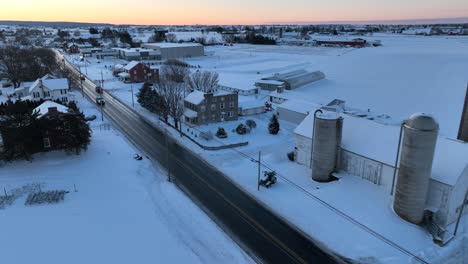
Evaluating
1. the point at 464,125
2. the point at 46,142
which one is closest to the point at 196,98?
the point at 46,142

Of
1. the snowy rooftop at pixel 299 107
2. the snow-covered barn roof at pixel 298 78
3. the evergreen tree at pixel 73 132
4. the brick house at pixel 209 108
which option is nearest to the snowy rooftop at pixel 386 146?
the snowy rooftop at pixel 299 107

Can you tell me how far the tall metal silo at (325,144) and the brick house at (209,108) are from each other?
781 inches

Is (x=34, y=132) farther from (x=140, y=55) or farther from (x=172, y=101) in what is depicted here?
(x=140, y=55)

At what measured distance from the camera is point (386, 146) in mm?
28172

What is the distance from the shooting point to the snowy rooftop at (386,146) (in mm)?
23719

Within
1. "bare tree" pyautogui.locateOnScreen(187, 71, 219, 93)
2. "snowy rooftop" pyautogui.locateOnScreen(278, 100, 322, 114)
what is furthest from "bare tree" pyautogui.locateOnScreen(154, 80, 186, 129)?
"snowy rooftop" pyautogui.locateOnScreen(278, 100, 322, 114)

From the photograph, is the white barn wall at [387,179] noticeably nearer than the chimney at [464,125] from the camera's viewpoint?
Yes

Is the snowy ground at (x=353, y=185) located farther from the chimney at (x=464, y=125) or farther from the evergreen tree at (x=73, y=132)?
the evergreen tree at (x=73, y=132)

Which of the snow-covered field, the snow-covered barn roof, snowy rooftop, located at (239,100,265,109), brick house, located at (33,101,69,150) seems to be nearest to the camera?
brick house, located at (33,101,69,150)

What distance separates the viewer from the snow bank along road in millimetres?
21409

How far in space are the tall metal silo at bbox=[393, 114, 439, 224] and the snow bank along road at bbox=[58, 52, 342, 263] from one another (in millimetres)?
7046

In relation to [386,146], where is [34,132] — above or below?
below

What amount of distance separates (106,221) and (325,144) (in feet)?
61.5

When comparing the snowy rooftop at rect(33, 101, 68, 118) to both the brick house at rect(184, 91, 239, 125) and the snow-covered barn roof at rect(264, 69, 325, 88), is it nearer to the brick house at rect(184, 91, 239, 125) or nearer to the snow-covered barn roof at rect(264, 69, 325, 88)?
the brick house at rect(184, 91, 239, 125)
